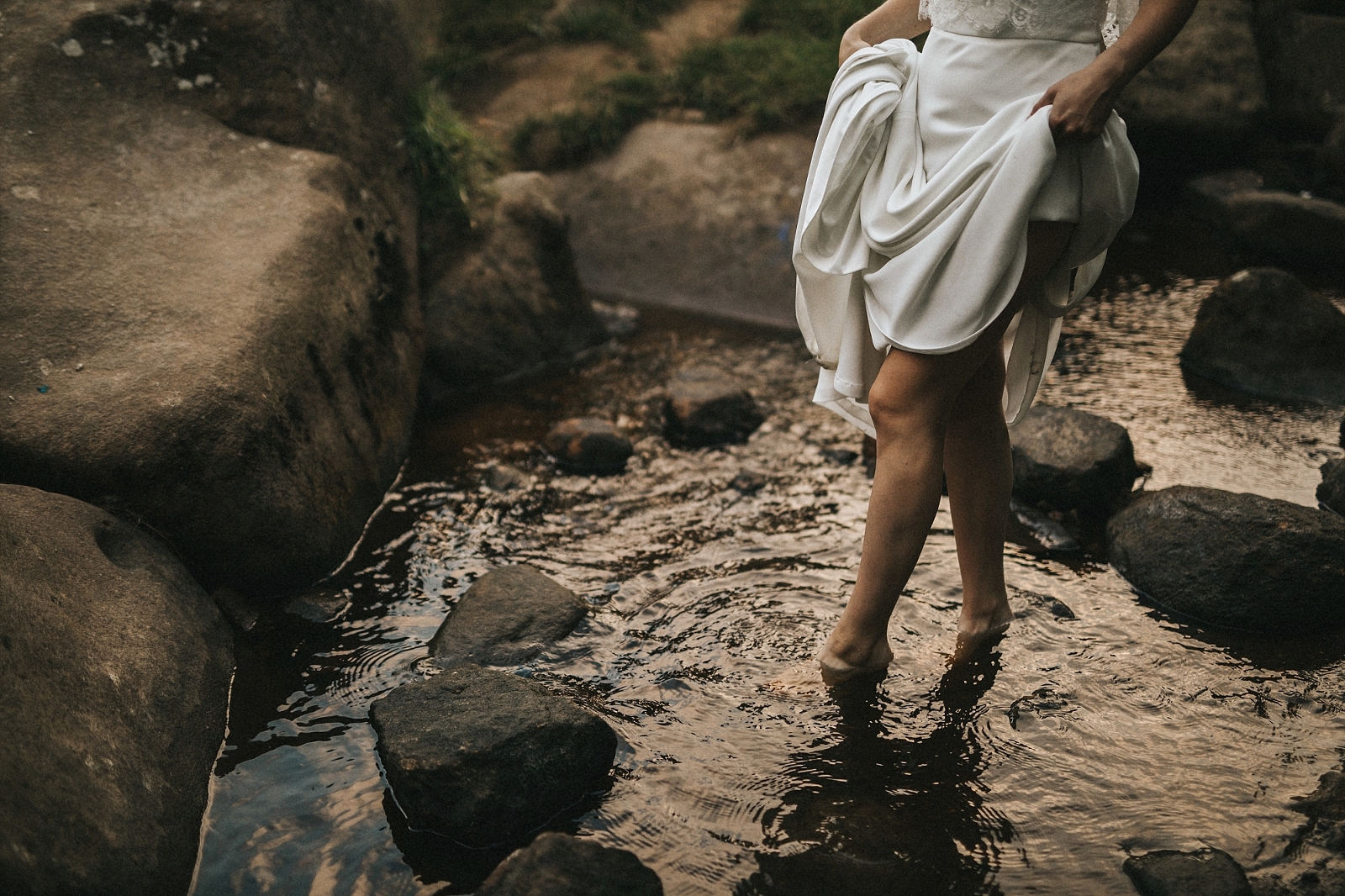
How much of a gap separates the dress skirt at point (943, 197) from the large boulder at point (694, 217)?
3210 mm

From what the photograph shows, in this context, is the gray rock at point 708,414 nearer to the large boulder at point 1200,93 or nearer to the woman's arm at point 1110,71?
the woman's arm at point 1110,71

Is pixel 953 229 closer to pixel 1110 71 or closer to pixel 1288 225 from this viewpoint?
pixel 1110 71

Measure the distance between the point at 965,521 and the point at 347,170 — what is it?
277 cm

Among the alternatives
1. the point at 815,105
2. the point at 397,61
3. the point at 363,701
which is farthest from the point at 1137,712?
the point at 815,105

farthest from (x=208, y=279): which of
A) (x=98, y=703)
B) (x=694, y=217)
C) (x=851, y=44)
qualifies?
(x=694, y=217)

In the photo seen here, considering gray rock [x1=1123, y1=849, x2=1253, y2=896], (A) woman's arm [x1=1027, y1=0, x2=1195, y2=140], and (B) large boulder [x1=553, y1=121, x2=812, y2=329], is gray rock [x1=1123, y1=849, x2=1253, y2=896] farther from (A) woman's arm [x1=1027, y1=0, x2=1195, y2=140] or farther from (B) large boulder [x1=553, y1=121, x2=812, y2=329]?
(B) large boulder [x1=553, y1=121, x2=812, y2=329]

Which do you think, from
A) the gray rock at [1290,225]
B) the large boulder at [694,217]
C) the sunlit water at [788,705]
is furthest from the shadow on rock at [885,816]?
the gray rock at [1290,225]

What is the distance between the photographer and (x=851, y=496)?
3.55m

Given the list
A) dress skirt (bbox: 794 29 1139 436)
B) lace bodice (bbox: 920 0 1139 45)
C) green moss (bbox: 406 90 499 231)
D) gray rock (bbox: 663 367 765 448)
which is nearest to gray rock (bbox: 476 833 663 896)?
dress skirt (bbox: 794 29 1139 436)

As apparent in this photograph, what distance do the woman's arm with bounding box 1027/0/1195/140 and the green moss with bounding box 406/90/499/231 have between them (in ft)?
11.1

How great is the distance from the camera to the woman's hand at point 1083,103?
1896 mm

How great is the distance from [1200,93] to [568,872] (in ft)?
21.9

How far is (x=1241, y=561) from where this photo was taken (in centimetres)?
276

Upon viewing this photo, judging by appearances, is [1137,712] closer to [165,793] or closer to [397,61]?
[165,793]
